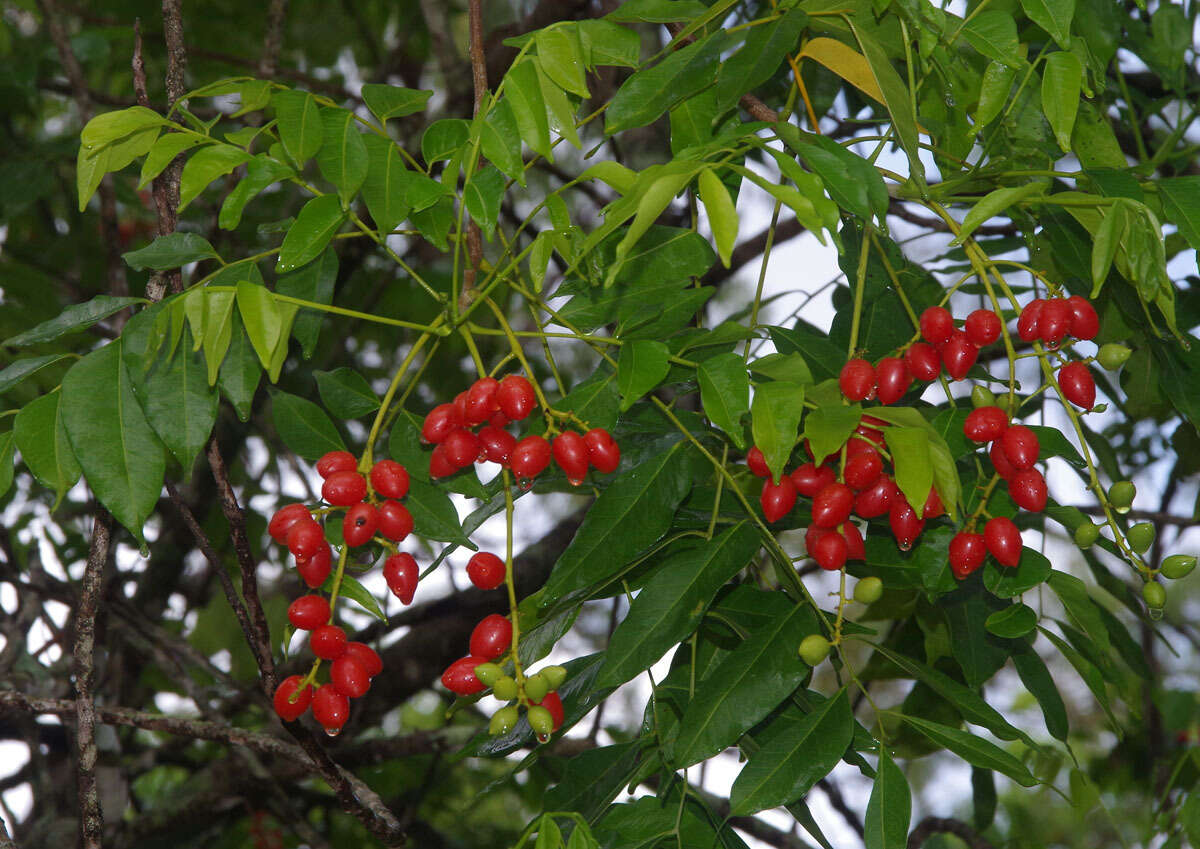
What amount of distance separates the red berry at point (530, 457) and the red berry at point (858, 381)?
30cm

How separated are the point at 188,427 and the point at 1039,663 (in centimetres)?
112

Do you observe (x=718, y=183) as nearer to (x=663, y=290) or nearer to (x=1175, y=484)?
(x=663, y=290)

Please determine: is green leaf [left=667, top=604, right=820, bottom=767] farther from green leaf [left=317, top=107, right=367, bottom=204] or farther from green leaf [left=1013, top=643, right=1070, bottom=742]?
green leaf [left=317, top=107, right=367, bottom=204]

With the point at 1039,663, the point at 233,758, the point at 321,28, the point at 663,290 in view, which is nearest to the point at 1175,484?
the point at 1039,663

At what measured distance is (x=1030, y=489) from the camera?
1.09m

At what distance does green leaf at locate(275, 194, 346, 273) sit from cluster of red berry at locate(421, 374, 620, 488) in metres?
0.22

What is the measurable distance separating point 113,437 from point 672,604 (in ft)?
2.04

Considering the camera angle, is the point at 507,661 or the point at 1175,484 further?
the point at 1175,484

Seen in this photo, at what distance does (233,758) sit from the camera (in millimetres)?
2324

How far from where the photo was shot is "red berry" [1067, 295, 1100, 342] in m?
1.09

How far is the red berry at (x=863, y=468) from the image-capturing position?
1.04m

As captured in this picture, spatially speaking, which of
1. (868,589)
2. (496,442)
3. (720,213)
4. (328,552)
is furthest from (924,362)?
(328,552)

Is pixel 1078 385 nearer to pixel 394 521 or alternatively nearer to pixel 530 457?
pixel 530 457

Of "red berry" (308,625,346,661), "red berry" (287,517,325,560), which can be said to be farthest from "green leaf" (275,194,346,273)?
"red berry" (308,625,346,661)
